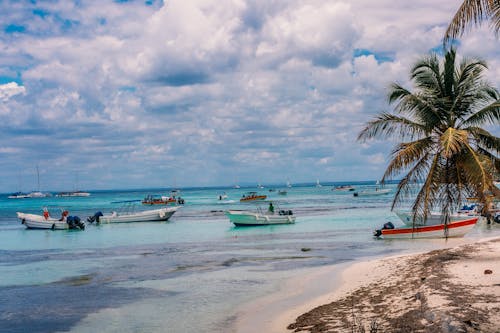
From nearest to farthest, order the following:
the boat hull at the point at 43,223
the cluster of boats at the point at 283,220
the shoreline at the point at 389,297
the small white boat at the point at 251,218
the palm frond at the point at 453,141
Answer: the shoreline at the point at 389,297, the palm frond at the point at 453,141, the cluster of boats at the point at 283,220, the small white boat at the point at 251,218, the boat hull at the point at 43,223

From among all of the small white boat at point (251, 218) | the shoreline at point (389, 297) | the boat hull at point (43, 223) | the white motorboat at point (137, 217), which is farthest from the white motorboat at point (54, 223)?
the shoreline at point (389, 297)

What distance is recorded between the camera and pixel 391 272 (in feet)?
55.2

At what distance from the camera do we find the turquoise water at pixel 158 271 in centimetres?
1405

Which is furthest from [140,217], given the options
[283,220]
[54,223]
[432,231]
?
[432,231]

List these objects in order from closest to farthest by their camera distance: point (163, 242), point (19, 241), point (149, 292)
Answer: point (149, 292) < point (163, 242) < point (19, 241)

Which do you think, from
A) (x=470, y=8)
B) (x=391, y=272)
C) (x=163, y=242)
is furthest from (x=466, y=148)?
(x=163, y=242)

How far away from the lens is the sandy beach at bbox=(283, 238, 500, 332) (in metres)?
9.48

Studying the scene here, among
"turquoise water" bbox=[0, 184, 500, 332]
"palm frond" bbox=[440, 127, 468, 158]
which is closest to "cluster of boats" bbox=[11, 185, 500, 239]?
"turquoise water" bbox=[0, 184, 500, 332]

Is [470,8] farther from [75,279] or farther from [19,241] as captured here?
[19,241]

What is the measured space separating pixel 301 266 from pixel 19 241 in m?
27.0

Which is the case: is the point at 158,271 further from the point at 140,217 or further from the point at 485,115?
the point at 140,217

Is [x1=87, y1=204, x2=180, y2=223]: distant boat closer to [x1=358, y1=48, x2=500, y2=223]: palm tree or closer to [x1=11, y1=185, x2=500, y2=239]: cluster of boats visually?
[x1=11, y1=185, x2=500, y2=239]: cluster of boats

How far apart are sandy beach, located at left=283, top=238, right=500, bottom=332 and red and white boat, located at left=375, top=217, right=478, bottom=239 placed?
34.4ft

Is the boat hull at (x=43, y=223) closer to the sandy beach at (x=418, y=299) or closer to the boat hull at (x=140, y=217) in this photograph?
the boat hull at (x=140, y=217)
